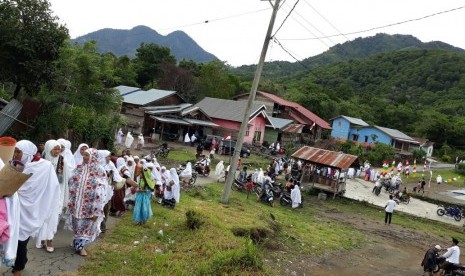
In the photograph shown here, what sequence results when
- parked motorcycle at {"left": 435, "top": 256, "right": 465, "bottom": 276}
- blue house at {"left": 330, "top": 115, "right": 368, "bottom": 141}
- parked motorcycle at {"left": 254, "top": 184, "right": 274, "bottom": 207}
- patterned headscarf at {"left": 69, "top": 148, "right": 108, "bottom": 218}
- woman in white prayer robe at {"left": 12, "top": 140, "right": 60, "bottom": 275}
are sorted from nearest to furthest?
1. woman in white prayer robe at {"left": 12, "top": 140, "right": 60, "bottom": 275}
2. patterned headscarf at {"left": 69, "top": 148, "right": 108, "bottom": 218}
3. parked motorcycle at {"left": 435, "top": 256, "right": 465, "bottom": 276}
4. parked motorcycle at {"left": 254, "top": 184, "right": 274, "bottom": 207}
5. blue house at {"left": 330, "top": 115, "right": 368, "bottom": 141}

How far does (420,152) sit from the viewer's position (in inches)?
2186

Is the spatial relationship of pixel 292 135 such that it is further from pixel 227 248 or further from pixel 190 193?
pixel 227 248

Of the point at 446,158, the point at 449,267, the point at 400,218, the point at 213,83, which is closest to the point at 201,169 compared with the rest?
the point at 400,218

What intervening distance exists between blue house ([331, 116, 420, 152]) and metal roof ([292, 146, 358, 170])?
117 feet

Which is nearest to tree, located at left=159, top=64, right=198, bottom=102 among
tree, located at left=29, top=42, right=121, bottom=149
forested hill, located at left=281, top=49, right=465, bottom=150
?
forested hill, located at left=281, top=49, right=465, bottom=150

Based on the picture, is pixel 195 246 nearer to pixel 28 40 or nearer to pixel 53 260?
pixel 53 260

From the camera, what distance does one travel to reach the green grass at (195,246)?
675cm

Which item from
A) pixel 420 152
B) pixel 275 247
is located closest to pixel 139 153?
pixel 275 247

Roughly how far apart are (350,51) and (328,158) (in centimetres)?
12596

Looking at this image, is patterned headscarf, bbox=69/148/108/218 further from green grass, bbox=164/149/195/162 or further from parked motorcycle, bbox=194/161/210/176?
green grass, bbox=164/149/195/162

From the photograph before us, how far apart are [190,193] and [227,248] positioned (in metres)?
9.21

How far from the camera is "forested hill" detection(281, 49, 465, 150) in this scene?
222 ft

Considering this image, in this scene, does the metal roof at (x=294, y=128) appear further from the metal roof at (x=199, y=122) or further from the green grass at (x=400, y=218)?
the green grass at (x=400, y=218)

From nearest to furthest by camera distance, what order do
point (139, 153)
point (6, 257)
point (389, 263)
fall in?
point (6, 257), point (389, 263), point (139, 153)
